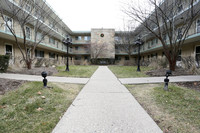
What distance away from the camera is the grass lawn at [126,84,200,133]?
2.13 m

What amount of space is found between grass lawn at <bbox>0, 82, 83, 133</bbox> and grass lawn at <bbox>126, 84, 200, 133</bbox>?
2367mm

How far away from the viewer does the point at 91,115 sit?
2549 millimetres

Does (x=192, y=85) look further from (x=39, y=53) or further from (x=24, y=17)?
(x=39, y=53)

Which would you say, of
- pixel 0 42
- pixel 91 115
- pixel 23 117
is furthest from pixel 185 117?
pixel 0 42

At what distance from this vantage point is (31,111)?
2.69m

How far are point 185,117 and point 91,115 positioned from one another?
7.26 ft

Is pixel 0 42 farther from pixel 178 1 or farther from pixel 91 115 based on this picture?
pixel 178 1

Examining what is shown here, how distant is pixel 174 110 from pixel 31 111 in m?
3.75

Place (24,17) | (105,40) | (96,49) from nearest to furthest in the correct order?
1. (24,17)
2. (96,49)
3. (105,40)

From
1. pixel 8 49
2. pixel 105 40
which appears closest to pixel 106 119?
pixel 8 49

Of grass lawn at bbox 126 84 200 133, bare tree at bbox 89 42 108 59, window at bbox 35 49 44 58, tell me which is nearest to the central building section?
bare tree at bbox 89 42 108 59

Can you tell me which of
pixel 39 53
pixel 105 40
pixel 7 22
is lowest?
pixel 39 53

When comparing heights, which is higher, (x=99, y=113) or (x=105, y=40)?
(x=105, y=40)

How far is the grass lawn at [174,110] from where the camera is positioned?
2.13 metres
